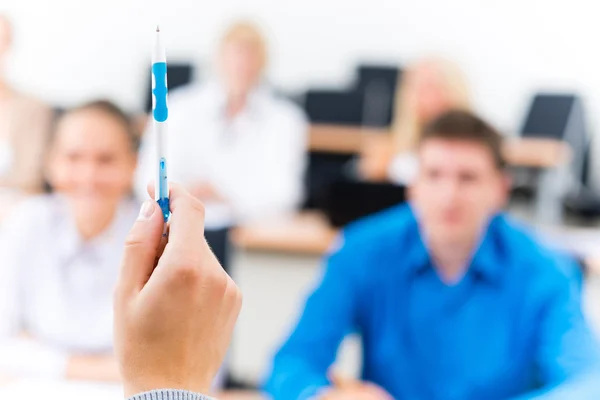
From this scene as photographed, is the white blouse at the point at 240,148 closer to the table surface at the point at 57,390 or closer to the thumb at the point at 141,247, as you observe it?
the table surface at the point at 57,390

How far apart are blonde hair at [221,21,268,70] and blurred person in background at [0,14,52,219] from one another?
799 millimetres

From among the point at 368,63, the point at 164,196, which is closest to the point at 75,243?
the point at 164,196

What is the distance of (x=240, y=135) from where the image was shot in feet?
10.2

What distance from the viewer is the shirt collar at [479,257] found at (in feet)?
4.69

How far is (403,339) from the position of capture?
1439mm

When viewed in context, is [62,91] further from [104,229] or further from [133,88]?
[104,229]

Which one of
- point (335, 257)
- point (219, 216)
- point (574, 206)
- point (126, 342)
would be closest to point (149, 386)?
point (126, 342)

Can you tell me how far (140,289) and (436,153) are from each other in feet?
3.43

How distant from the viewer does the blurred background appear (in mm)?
5047

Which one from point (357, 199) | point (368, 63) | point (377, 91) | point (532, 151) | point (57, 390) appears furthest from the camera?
point (368, 63)

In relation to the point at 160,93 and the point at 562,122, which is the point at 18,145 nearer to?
the point at 160,93

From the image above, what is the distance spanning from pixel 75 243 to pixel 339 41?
17.6 ft

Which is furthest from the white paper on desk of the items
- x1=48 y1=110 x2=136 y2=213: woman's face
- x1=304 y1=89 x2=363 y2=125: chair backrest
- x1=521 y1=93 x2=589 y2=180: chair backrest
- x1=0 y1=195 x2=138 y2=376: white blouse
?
x1=521 y1=93 x2=589 y2=180: chair backrest

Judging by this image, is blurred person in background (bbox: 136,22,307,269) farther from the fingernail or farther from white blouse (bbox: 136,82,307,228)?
the fingernail
